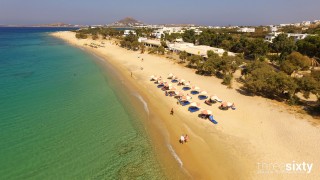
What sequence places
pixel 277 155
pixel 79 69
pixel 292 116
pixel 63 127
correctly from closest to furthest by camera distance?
1. pixel 277 155
2. pixel 63 127
3. pixel 292 116
4. pixel 79 69

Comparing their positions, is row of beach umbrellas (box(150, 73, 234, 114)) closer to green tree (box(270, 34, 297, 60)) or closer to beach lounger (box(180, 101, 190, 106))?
beach lounger (box(180, 101, 190, 106))

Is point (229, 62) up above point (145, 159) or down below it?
above

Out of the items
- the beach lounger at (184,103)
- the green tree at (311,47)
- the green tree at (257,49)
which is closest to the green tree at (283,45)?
the green tree at (311,47)

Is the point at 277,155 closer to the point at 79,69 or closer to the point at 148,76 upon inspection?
the point at 148,76

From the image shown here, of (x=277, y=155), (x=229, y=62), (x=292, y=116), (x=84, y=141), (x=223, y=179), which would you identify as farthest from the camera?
(x=229, y=62)

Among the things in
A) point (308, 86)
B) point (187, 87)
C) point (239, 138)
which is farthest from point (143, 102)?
point (308, 86)

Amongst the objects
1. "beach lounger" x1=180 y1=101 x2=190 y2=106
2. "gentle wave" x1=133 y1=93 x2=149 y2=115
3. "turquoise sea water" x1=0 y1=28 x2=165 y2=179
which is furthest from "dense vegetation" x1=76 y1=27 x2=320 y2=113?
"turquoise sea water" x1=0 y1=28 x2=165 y2=179

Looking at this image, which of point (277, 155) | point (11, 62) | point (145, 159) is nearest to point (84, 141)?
point (145, 159)
